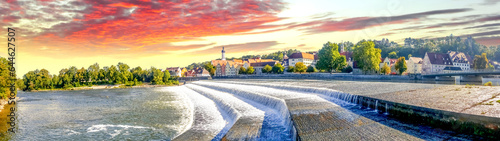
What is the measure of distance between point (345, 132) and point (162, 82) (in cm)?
10712

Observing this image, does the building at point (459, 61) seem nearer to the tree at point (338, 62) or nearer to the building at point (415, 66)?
the building at point (415, 66)

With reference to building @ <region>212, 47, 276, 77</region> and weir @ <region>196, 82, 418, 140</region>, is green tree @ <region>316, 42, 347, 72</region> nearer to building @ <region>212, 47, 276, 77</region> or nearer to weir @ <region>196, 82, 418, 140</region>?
building @ <region>212, 47, 276, 77</region>

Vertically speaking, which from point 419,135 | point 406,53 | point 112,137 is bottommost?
point 112,137

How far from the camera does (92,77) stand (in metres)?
106

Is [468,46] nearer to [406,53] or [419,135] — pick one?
[406,53]

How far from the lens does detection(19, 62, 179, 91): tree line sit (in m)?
87.2

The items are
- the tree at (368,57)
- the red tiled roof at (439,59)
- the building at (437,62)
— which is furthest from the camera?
the red tiled roof at (439,59)

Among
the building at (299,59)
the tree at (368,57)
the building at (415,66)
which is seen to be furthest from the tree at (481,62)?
the building at (299,59)

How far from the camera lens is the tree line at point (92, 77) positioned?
87.2 meters

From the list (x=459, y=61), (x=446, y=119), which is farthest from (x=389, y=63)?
(x=446, y=119)

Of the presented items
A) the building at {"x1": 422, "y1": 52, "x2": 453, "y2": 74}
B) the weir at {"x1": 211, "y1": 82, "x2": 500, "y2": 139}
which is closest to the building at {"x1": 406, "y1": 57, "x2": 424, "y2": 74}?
the building at {"x1": 422, "y1": 52, "x2": 453, "y2": 74}

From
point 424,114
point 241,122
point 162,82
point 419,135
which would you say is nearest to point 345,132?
point 419,135

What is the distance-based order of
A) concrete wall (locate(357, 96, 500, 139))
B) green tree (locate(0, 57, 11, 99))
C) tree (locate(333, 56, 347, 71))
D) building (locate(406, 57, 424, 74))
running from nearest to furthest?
1. concrete wall (locate(357, 96, 500, 139))
2. green tree (locate(0, 57, 11, 99))
3. tree (locate(333, 56, 347, 71))
4. building (locate(406, 57, 424, 74))

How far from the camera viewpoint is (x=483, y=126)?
9.71 meters
